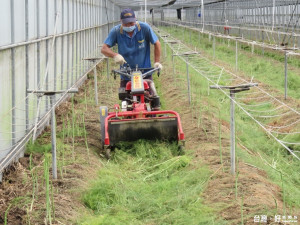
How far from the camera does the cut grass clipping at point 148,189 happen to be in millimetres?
4191

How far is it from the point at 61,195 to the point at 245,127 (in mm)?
3827

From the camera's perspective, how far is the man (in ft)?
21.9

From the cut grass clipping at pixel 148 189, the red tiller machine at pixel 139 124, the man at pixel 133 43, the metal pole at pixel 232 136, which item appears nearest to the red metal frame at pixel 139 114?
the red tiller machine at pixel 139 124

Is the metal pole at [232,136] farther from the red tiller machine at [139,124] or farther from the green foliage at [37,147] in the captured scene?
the green foliage at [37,147]

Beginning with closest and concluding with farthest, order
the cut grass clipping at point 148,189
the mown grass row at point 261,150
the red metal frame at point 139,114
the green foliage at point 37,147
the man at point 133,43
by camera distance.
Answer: the cut grass clipping at point 148,189
the mown grass row at point 261,150
the red metal frame at point 139,114
the green foliage at point 37,147
the man at point 133,43

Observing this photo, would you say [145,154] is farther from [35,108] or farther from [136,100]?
[35,108]

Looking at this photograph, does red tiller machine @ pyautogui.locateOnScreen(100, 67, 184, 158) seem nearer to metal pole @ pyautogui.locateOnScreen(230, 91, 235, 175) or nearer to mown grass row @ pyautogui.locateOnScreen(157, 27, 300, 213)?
mown grass row @ pyautogui.locateOnScreen(157, 27, 300, 213)

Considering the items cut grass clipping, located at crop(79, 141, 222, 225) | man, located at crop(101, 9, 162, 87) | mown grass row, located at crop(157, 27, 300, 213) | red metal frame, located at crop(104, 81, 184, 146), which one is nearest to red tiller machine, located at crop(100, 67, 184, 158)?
red metal frame, located at crop(104, 81, 184, 146)

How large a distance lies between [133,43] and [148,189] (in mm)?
2522

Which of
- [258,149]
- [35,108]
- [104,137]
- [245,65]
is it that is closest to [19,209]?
[104,137]

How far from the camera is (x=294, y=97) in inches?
405

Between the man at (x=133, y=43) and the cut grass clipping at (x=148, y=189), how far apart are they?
1.21 meters

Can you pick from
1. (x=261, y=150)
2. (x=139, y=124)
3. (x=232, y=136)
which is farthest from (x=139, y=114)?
(x=261, y=150)

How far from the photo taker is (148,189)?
16.1ft
